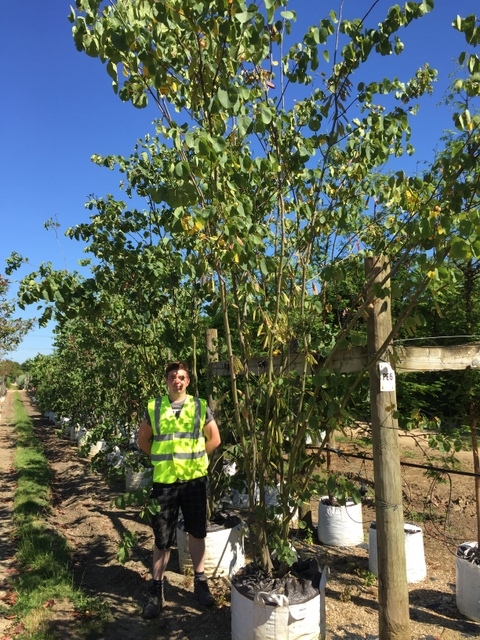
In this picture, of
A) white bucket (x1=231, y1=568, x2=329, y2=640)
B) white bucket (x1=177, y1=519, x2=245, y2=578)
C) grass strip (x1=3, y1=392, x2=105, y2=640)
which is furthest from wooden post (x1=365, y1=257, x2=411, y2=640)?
grass strip (x1=3, y1=392, x2=105, y2=640)

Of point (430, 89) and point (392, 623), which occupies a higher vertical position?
point (430, 89)

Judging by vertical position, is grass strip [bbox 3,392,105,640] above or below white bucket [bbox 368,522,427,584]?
below

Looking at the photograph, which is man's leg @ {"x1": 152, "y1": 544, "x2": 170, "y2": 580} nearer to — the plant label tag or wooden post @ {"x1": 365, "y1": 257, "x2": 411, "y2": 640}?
wooden post @ {"x1": 365, "y1": 257, "x2": 411, "y2": 640}

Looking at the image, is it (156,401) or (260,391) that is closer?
(260,391)

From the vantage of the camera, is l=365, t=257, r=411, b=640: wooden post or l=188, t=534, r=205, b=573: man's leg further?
l=188, t=534, r=205, b=573: man's leg

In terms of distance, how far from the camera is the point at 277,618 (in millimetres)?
2836

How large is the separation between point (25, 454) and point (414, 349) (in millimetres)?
10363

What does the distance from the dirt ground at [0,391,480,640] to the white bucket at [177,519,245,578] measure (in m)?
0.09

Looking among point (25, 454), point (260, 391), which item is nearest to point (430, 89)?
point (260, 391)

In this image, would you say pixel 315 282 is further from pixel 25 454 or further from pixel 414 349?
pixel 25 454

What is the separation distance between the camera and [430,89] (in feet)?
9.42

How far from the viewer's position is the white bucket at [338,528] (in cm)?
479

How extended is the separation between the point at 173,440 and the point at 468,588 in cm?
211

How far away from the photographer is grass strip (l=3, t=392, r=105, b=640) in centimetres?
333
